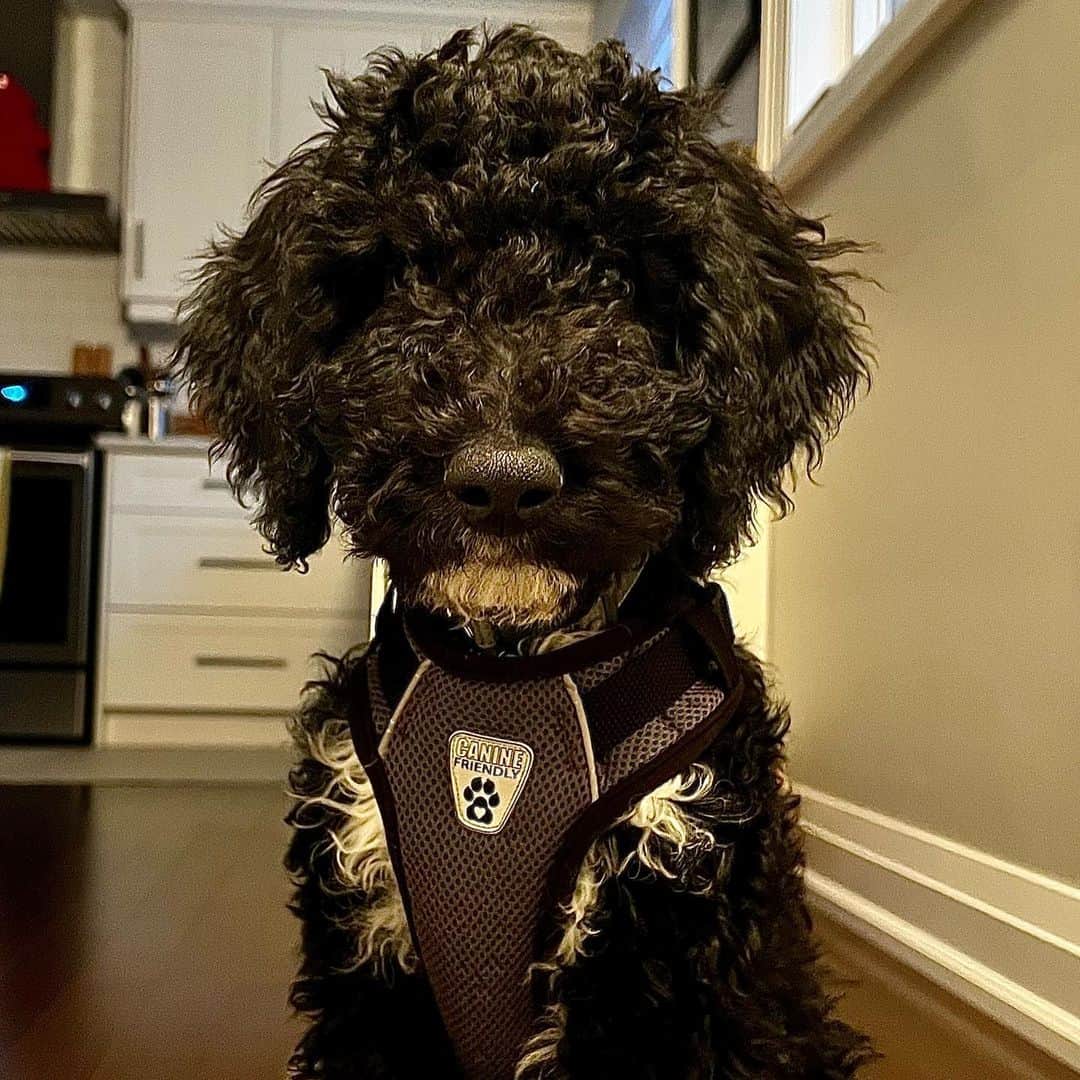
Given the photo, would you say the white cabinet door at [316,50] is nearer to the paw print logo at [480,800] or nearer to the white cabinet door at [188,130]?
the white cabinet door at [188,130]

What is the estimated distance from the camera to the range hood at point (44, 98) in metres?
5.30

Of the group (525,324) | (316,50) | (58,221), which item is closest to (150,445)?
(58,221)

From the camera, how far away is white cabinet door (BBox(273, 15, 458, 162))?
5.19 metres

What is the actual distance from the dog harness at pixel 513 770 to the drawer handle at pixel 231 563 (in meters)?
3.55

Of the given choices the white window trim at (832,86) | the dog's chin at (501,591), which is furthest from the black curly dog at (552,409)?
the white window trim at (832,86)

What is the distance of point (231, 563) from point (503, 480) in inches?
152

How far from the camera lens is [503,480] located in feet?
2.90

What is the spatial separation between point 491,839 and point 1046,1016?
957mm

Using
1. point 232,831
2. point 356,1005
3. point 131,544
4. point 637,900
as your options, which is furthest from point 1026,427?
point 131,544

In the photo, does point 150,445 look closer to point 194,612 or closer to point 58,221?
point 194,612

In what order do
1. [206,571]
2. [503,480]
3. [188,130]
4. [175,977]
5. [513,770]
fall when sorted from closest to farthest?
[503,480], [513,770], [175,977], [206,571], [188,130]

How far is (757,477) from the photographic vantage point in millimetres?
1137

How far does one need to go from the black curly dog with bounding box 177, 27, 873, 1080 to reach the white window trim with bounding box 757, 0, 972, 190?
967mm

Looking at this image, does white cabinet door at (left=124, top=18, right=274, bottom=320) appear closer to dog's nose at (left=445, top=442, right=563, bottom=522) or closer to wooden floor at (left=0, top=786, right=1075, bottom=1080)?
wooden floor at (left=0, top=786, right=1075, bottom=1080)
